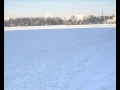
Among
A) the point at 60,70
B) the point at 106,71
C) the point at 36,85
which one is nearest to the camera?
the point at 36,85

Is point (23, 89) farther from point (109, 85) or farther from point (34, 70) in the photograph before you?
point (34, 70)

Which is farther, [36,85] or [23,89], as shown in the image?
[36,85]

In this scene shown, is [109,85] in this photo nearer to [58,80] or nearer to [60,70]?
[58,80]

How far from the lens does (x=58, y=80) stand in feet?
7.08

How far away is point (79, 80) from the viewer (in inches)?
85.0

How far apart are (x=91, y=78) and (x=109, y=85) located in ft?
1.21

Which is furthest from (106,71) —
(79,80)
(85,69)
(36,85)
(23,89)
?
(23,89)
